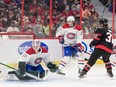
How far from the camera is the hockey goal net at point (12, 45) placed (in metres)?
8.15

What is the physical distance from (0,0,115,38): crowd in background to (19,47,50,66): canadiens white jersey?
7.07 feet

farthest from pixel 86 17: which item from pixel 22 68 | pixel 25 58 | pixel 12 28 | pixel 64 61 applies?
pixel 22 68

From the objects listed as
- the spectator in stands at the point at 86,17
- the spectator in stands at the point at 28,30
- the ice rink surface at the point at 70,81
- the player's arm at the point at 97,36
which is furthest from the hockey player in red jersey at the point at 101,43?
the spectator in stands at the point at 86,17

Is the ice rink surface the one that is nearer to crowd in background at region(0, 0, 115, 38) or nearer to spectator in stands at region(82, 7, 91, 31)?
crowd in background at region(0, 0, 115, 38)

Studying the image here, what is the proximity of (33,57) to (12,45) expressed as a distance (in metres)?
1.52

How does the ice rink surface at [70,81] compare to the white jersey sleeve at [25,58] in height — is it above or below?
below

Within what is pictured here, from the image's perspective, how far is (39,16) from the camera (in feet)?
32.1

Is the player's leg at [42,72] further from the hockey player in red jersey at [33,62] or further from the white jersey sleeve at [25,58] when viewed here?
the white jersey sleeve at [25,58]

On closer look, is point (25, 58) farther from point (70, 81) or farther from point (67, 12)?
point (67, 12)

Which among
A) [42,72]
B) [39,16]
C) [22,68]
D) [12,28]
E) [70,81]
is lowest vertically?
[70,81]

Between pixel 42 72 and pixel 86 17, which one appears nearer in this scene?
pixel 42 72

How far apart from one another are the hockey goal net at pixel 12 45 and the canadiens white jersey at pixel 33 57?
1022 millimetres

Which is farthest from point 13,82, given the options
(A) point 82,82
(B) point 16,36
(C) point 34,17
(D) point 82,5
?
(D) point 82,5

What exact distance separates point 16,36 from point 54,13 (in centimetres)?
155
